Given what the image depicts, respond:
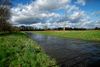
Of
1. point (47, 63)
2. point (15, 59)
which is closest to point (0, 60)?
point (15, 59)

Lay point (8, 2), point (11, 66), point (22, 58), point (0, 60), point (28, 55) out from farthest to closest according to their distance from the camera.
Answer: point (8, 2) → point (28, 55) → point (22, 58) → point (0, 60) → point (11, 66)

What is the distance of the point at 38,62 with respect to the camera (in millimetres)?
10797

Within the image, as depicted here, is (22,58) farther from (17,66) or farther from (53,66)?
(53,66)

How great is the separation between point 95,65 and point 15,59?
6185mm

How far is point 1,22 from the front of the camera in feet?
165

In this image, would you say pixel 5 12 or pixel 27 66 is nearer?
pixel 27 66

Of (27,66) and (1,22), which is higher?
(1,22)

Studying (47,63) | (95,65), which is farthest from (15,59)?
(95,65)

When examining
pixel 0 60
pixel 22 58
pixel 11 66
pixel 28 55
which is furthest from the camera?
pixel 28 55

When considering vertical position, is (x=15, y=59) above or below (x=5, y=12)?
below

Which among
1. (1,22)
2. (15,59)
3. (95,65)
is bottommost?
(95,65)

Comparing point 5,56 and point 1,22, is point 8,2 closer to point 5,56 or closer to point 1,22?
point 1,22

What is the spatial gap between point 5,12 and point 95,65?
42.9 m

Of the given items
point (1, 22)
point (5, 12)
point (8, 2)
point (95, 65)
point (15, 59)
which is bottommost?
point (95, 65)
